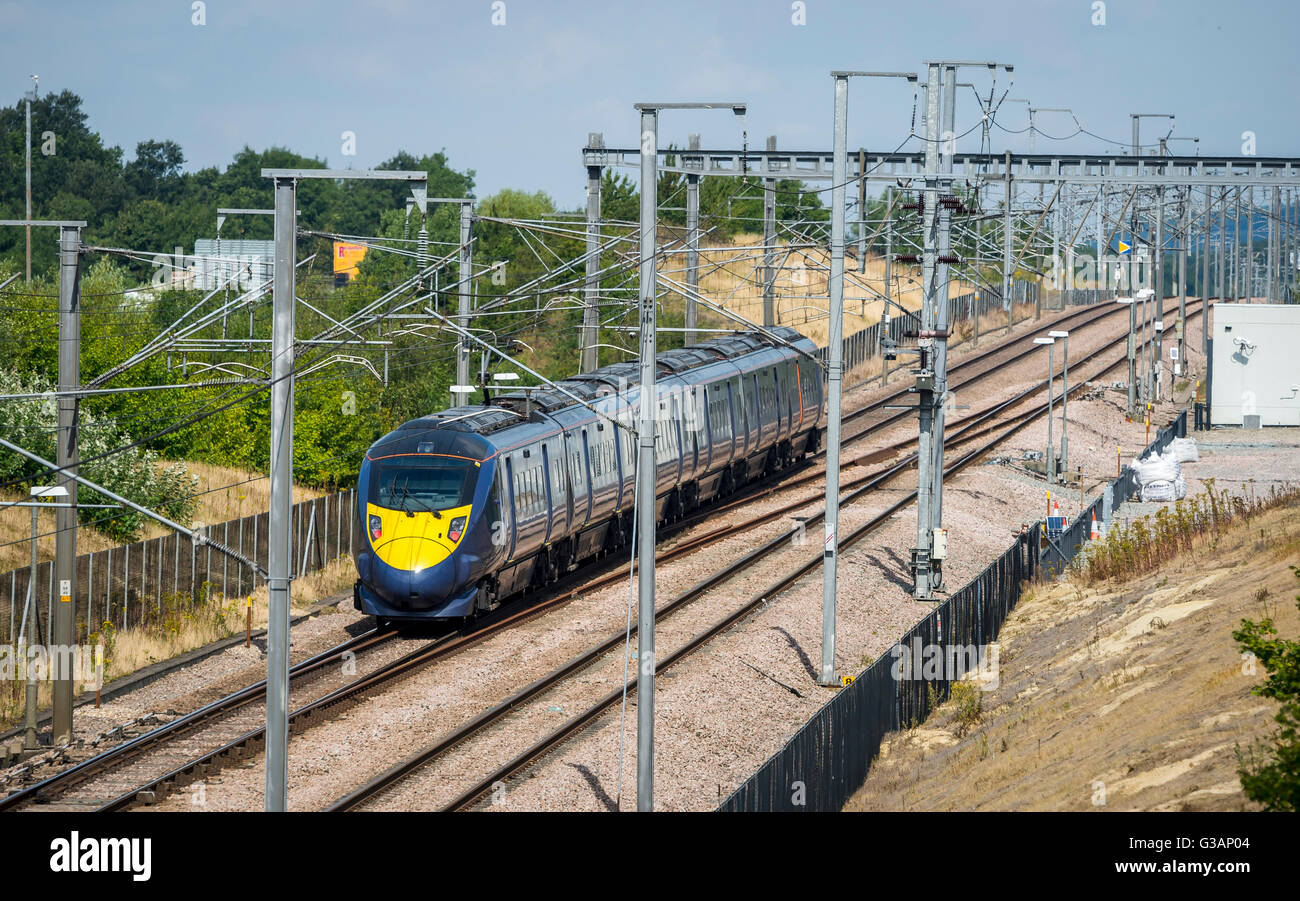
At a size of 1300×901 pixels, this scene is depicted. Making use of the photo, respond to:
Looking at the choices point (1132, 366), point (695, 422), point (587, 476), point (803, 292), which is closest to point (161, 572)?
point (587, 476)

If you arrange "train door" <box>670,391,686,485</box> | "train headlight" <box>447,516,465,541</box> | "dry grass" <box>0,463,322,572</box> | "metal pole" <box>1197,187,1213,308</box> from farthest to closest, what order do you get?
"metal pole" <box>1197,187,1213,308</box>
"train door" <box>670,391,686,485</box>
"dry grass" <box>0,463,322,572</box>
"train headlight" <box>447,516,465,541</box>

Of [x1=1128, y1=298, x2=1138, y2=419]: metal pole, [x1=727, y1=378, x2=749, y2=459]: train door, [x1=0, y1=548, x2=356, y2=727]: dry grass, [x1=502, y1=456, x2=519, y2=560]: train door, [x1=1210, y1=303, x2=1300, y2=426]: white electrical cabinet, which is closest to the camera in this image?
[x1=0, y1=548, x2=356, y2=727]: dry grass

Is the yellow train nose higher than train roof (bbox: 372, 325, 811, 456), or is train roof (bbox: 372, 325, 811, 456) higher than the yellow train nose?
train roof (bbox: 372, 325, 811, 456)

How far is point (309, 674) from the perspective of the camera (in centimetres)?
2255

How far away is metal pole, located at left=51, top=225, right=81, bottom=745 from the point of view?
19.4 m

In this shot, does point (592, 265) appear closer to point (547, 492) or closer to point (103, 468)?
point (547, 492)

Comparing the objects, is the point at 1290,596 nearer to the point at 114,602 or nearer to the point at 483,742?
the point at 483,742

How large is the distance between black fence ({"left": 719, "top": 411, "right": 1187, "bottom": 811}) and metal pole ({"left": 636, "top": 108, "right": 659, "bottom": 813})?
129 centimetres

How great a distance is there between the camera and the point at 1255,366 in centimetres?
5297

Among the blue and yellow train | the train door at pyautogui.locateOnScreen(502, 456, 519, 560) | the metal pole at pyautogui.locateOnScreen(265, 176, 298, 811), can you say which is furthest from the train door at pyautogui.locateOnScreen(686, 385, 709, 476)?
the metal pole at pyautogui.locateOnScreen(265, 176, 298, 811)

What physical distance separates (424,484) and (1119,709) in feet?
36.9

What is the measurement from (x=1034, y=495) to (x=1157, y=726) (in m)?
23.9

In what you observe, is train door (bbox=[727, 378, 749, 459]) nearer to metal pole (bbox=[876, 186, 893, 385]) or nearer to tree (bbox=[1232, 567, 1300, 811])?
metal pole (bbox=[876, 186, 893, 385])
